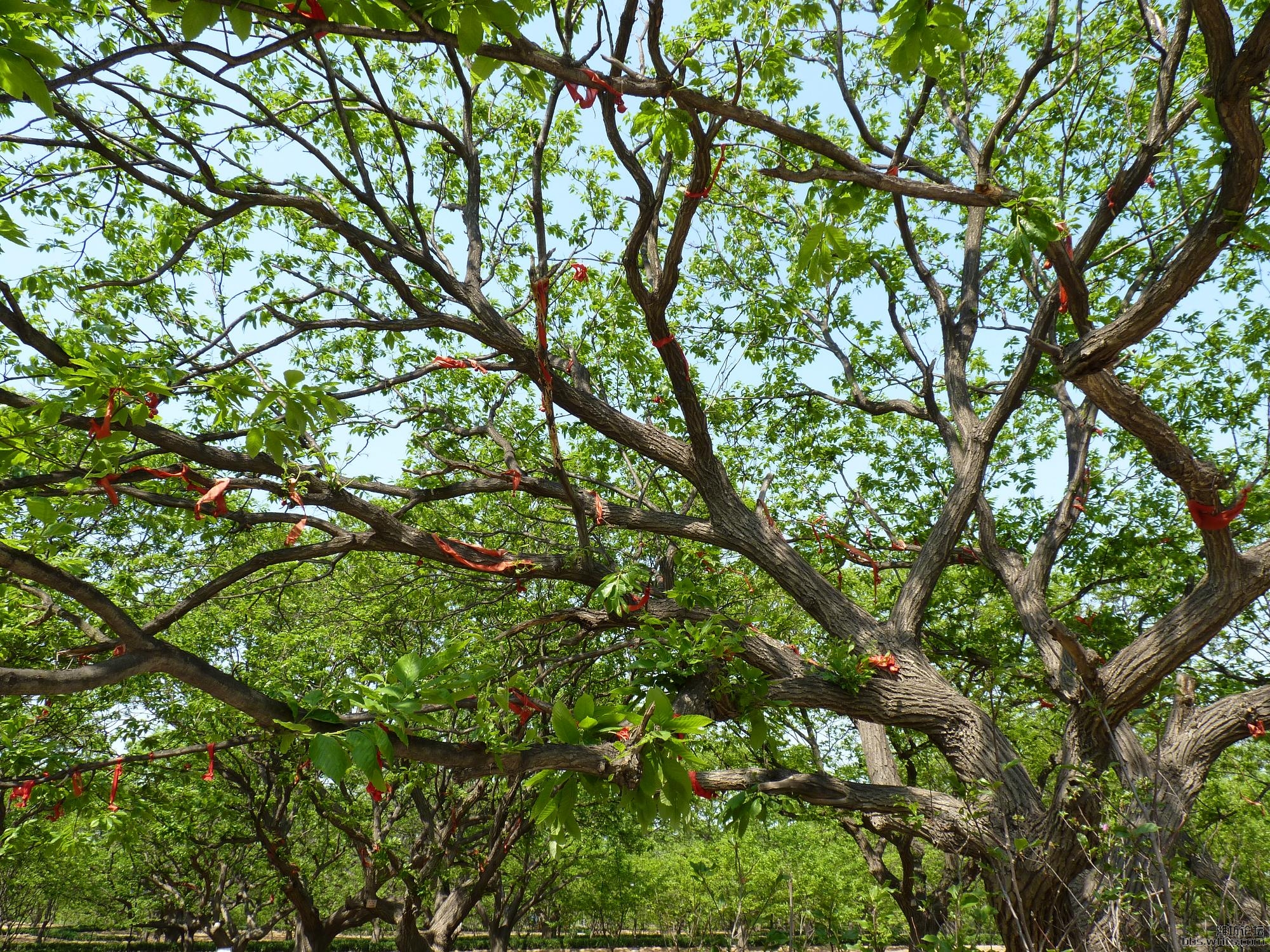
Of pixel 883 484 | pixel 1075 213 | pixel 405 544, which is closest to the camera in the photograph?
pixel 405 544

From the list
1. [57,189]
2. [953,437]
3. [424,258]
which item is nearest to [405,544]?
[424,258]

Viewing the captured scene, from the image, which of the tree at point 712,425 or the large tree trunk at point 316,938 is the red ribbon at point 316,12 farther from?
the large tree trunk at point 316,938

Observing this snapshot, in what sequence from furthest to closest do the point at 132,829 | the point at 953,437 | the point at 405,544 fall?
the point at 953,437
the point at 132,829
the point at 405,544

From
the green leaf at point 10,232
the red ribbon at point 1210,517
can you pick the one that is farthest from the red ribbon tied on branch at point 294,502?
the red ribbon at point 1210,517

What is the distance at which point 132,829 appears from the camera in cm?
557

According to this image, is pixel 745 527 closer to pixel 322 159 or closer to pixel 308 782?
pixel 322 159

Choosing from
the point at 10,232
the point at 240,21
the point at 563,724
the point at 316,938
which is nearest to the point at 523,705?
the point at 563,724

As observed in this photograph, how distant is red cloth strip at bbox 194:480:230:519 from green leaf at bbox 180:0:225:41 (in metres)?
2.11

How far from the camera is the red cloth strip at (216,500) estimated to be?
3.34 m

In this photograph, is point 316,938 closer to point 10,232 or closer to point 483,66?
point 10,232

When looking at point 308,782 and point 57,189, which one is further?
point 308,782

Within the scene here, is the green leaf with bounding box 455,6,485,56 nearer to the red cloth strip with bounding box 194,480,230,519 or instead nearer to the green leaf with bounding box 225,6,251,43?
the green leaf with bounding box 225,6,251,43

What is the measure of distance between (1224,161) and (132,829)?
25.5ft

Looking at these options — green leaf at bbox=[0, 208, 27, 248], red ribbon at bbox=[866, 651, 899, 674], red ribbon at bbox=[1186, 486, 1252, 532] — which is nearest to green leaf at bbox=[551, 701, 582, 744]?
green leaf at bbox=[0, 208, 27, 248]
